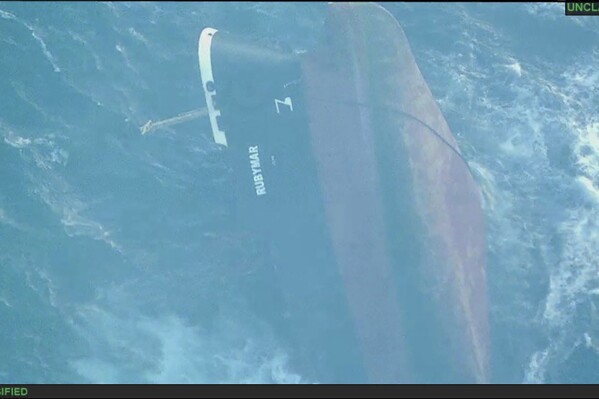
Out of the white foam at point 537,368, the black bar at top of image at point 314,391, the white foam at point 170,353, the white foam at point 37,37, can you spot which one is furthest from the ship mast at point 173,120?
the white foam at point 537,368

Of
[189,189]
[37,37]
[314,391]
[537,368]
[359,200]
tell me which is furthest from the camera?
[37,37]

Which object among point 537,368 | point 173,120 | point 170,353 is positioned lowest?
point 537,368

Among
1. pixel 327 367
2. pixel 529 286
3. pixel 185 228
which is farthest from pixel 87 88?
pixel 529 286

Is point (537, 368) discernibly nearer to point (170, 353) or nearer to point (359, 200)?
point (359, 200)

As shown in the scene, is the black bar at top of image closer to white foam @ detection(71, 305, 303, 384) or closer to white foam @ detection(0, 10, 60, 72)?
white foam @ detection(71, 305, 303, 384)

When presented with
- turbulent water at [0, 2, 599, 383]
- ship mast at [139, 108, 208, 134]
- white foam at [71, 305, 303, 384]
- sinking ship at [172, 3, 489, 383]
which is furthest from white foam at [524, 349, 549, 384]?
ship mast at [139, 108, 208, 134]

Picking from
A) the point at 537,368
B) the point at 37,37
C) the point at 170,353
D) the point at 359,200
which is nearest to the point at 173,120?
the point at 37,37

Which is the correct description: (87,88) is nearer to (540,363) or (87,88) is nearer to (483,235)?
(483,235)

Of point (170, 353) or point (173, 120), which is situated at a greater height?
point (173, 120)
